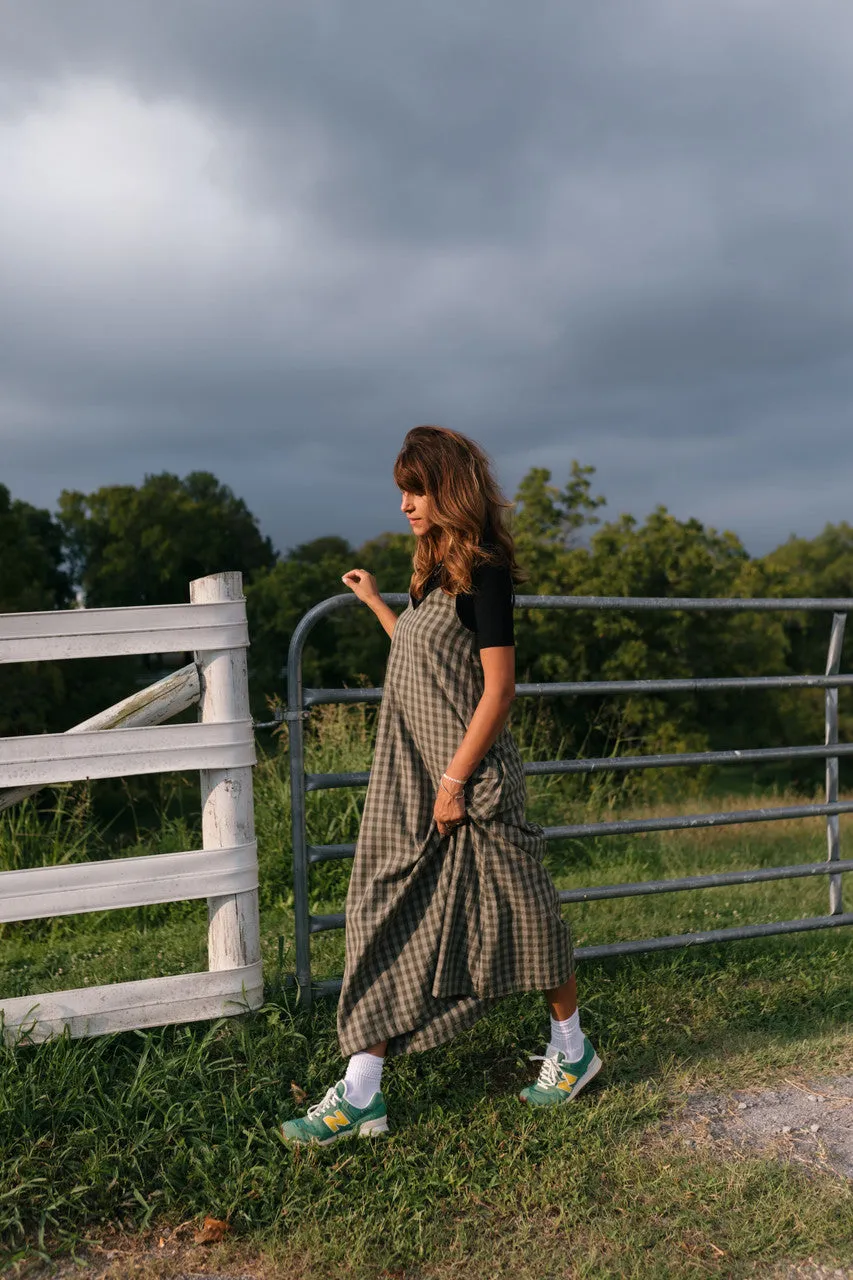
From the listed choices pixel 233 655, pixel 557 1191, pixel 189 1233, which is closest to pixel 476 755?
pixel 233 655

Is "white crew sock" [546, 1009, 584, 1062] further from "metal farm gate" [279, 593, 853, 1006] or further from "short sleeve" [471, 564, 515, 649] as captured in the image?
"short sleeve" [471, 564, 515, 649]

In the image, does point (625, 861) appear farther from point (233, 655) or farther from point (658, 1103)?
point (233, 655)

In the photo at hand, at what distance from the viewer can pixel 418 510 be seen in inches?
120

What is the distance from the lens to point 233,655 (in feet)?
11.1

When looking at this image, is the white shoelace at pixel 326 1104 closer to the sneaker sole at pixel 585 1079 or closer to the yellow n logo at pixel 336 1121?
the yellow n logo at pixel 336 1121

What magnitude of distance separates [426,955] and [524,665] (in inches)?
673

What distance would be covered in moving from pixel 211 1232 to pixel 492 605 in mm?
1633

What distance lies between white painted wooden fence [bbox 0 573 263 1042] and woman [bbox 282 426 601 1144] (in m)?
0.45

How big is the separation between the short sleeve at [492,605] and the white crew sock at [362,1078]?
1150mm

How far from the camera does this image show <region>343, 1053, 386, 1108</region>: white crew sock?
3.00 metres

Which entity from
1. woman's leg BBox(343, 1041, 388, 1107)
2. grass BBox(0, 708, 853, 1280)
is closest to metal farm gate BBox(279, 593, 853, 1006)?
grass BBox(0, 708, 853, 1280)

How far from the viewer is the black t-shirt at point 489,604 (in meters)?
2.90

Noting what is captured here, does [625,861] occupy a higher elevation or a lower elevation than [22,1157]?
lower

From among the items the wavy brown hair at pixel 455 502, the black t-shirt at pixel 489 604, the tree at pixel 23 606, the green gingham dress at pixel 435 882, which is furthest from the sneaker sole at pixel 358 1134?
the tree at pixel 23 606
